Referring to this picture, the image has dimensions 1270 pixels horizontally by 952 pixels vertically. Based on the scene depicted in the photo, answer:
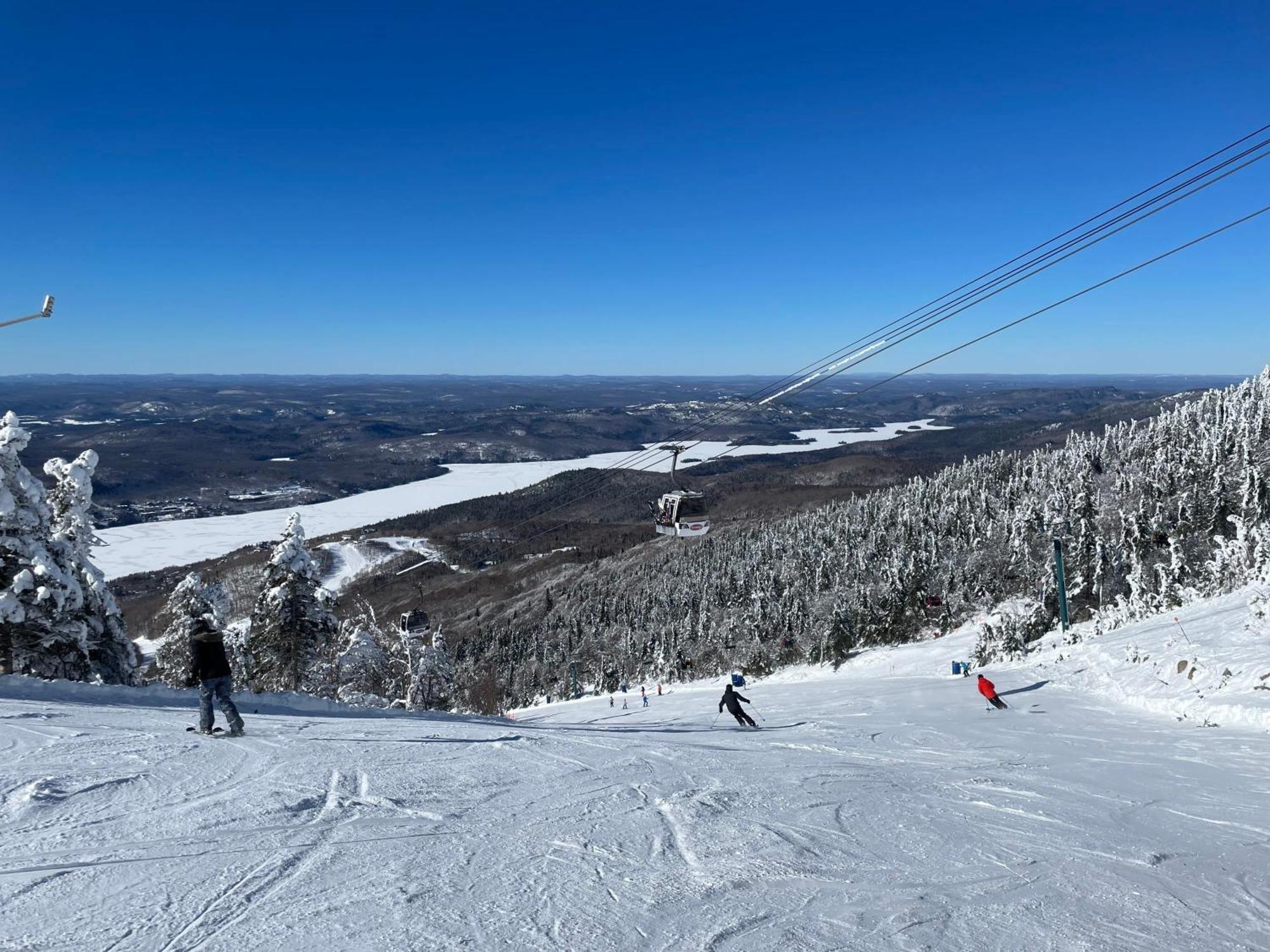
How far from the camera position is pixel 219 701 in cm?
927

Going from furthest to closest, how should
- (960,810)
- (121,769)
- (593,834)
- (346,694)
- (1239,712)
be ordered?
(346,694), (1239,712), (960,810), (121,769), (593,834)

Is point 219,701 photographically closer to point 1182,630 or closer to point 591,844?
point 591,844

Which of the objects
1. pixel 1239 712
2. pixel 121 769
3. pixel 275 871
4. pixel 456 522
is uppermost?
pixel 275 871

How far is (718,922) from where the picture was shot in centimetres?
463

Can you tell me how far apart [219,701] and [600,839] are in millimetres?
5873

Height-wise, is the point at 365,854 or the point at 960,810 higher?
the point at 365,854

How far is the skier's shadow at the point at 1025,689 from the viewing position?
18000 millimetres

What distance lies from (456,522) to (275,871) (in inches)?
7504

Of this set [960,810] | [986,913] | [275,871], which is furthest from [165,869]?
[960,810]

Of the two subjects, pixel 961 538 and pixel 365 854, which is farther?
pixel 961 538

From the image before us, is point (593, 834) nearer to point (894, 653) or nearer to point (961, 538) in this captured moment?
point (894, 653)

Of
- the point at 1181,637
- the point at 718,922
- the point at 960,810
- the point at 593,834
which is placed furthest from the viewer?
the point at 1181,637

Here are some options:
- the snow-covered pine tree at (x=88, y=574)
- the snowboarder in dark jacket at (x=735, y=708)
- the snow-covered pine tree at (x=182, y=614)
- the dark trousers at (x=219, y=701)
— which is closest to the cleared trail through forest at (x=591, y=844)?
the dark trousers at (x=219, y=701)

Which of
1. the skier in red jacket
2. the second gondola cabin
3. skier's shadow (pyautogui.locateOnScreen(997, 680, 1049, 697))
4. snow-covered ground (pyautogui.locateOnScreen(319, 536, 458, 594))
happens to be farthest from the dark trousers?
snow-covered ground (pyautogui.locateOnScreen(319, 536, 458, 594))
